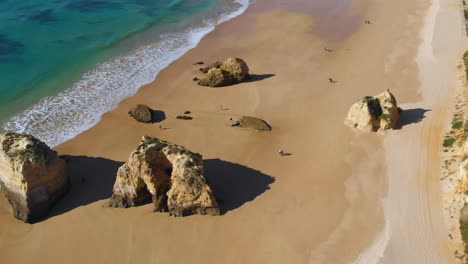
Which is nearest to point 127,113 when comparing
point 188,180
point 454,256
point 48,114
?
point 48,114

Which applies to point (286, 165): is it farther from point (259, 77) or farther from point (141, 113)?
point (259, 77)

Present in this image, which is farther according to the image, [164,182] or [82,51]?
[82,51]

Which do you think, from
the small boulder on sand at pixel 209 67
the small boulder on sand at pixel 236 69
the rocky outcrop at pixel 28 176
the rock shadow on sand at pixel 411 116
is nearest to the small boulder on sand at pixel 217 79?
the small boulder on sand at pixel 236 69

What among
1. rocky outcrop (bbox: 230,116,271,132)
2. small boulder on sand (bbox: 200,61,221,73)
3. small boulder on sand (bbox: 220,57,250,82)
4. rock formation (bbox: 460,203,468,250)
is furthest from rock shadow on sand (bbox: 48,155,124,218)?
rock formation (bbox: 460,203,468,250)

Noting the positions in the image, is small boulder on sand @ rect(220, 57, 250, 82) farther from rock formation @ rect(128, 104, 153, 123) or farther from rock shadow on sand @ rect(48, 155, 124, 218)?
rock shadow on sand @ rect(48, 155, 124, 218)

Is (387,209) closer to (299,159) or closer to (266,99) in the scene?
(299,159)

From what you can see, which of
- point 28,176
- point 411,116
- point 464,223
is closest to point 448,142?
point 411,116
